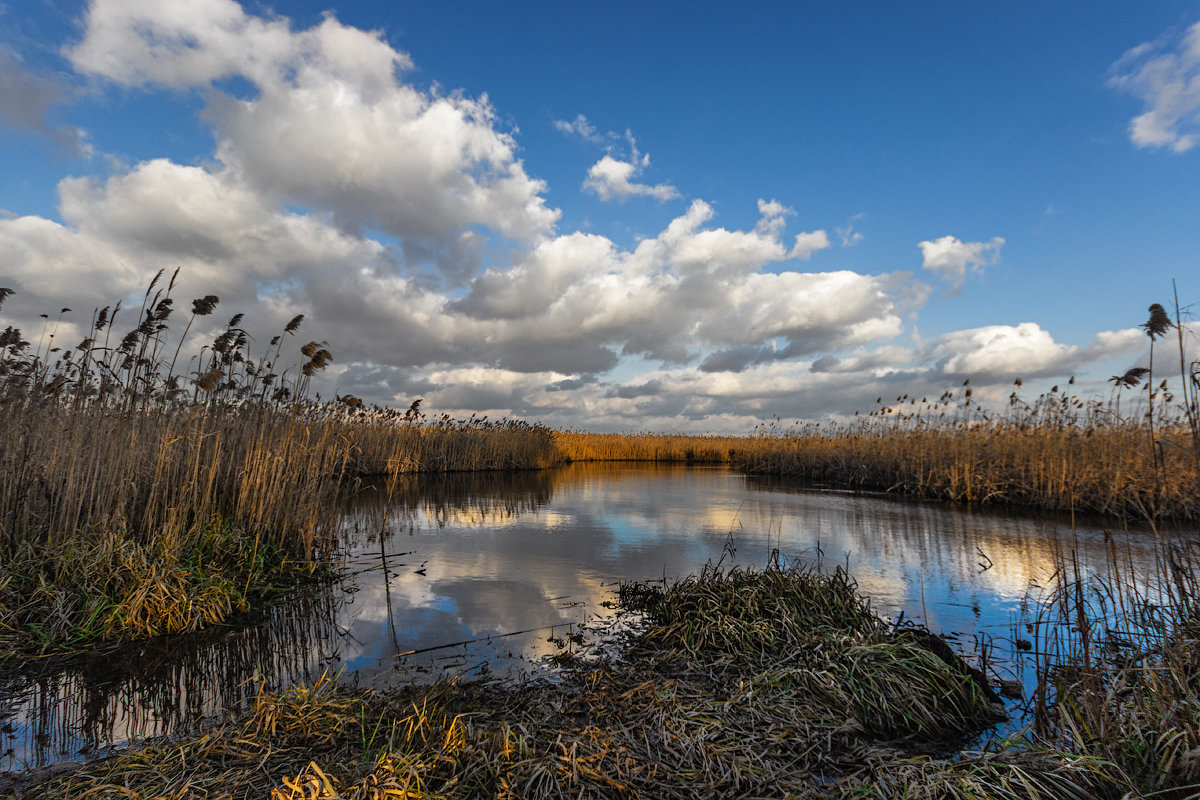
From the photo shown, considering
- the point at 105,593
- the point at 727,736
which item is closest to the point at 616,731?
the point at 727,736

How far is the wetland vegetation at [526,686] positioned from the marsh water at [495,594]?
1.35 ft

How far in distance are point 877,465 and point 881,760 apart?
17.0m

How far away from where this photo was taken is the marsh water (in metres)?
3.19

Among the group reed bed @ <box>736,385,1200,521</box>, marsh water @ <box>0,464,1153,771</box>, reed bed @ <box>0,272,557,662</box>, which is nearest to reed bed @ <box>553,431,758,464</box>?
reed bed @ <box>736,385,1200,521</box>

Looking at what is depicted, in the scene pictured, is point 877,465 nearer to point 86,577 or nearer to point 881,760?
point 881,760

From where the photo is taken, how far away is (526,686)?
3271mm

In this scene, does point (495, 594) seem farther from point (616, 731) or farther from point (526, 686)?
point (616, 731)

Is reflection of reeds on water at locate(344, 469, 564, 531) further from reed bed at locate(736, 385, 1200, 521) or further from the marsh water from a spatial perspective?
reed bed at locate(736, 385, 1200, 521)

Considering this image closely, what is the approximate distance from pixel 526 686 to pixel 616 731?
926mm

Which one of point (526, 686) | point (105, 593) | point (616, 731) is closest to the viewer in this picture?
point (616, 731)

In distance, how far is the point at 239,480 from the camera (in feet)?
20.2

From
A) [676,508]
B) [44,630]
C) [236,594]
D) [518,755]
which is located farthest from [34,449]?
[676,508]

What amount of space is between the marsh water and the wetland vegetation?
0.41 metres

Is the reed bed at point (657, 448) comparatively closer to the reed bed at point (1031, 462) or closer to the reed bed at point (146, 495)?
the reed bed at point (1031, 462)
